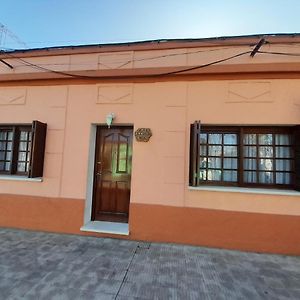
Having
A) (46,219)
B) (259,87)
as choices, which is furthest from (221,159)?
(46,219)

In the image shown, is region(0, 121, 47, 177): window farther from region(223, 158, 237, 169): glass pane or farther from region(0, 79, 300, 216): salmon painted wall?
region(223, 158, 237, 169): glass pane

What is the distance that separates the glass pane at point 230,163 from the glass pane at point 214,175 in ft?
0.55

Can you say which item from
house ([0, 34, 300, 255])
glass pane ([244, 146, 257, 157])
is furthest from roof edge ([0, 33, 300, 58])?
glass pane ([244, 146, 257, 157])

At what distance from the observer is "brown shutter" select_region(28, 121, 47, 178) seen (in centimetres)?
442

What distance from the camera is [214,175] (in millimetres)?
4445

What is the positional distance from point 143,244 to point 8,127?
406cm

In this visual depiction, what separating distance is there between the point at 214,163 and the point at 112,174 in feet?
7.17

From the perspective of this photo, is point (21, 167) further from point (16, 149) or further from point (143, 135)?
point (143, 135)

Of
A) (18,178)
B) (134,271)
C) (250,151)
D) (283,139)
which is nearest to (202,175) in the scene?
(250,151)

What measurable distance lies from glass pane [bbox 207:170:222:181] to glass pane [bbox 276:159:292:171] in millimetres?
1078

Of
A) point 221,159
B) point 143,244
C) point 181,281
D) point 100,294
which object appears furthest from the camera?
point 221,159

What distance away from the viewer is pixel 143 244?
13.6 feet

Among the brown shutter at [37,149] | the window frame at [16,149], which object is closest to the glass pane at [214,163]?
the brown shutter at [37,149]

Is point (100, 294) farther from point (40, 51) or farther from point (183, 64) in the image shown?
point (40, 51)
